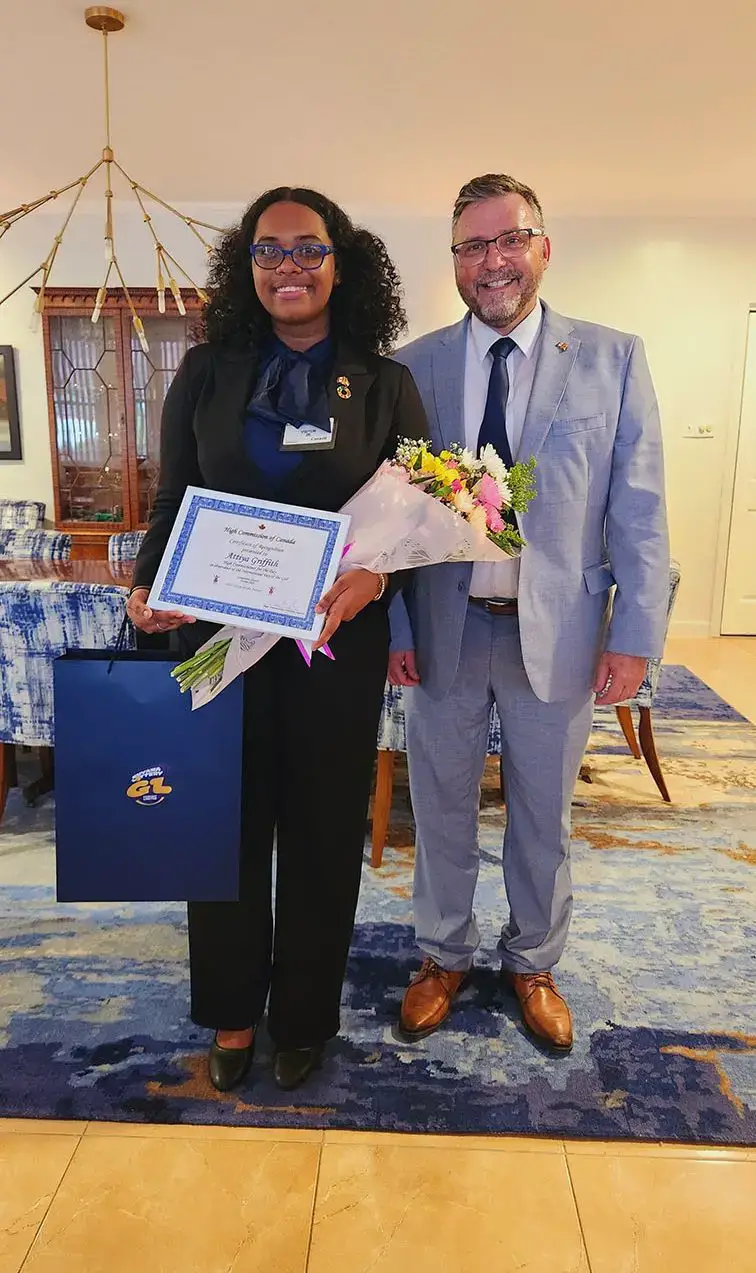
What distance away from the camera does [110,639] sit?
2488 millimetres

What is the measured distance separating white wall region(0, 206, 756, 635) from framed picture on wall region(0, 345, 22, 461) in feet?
0.19

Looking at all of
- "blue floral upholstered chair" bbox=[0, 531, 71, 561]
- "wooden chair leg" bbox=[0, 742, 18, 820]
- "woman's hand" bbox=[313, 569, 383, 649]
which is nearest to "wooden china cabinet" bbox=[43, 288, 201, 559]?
"blue floral upholstered chair" bbox=[0, 531, 71, 561]

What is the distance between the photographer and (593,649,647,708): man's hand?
64.6 inches

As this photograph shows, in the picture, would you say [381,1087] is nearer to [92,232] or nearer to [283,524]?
[283,524]

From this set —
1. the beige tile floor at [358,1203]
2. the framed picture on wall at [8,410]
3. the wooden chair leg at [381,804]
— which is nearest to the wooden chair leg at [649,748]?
the wooden chair leg at [381,804]

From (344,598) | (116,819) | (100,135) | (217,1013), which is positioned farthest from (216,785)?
(100,135)

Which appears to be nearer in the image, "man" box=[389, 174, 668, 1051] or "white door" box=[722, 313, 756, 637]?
"man" box=[389, 174, 668, 1051]

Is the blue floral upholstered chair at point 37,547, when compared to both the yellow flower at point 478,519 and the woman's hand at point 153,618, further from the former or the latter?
the yellow flower at point 478,519

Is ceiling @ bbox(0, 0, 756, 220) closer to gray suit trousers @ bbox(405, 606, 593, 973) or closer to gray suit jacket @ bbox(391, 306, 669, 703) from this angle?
gray suit jacket @ bbox(391, 306, 669, 703)

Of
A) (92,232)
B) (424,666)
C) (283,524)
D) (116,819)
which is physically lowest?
(116,819)

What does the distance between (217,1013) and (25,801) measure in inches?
64.6

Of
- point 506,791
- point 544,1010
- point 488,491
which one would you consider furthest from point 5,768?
point 488,491

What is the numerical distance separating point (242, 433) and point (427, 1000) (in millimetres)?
1222

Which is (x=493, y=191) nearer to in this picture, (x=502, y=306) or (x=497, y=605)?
(x=502, y=306)
